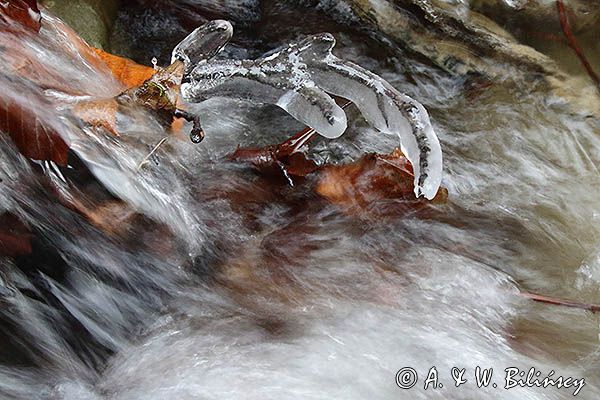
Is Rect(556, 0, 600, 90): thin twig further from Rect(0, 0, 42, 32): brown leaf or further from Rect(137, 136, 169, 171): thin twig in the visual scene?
Rect(0, 0, 42, 32): brown leaf

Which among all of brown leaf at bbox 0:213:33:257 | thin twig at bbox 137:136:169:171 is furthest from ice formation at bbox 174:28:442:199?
brown leaf at bbox 0:213:33:257

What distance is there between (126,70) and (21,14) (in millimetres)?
492

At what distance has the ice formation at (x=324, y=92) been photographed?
210 centimetres

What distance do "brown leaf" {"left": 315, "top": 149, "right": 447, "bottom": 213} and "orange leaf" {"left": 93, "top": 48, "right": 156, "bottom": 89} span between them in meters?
0.85

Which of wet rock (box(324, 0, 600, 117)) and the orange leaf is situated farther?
wet rock (box(324, 0, 600, 117))

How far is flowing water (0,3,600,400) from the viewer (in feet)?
6.55

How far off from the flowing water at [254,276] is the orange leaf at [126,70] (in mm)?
85

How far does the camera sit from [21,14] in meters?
2.38

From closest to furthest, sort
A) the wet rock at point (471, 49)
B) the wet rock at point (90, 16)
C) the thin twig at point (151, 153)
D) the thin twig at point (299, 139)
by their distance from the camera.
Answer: the thin twig at point (151, 153), the thin twig at point (299, 139), the wet rock at point (90, 16), the wet rock at point (471, 49)

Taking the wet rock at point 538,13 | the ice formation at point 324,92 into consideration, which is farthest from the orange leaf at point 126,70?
the wet rock at point 538,13

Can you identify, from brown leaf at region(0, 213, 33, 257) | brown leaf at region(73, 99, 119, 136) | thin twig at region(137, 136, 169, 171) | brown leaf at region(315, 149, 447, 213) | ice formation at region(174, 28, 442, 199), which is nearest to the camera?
brown leaf at region(0, 213, 33, 257)

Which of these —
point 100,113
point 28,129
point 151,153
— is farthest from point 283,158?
point 28,129

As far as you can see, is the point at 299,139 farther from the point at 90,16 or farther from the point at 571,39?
the point at 571,39

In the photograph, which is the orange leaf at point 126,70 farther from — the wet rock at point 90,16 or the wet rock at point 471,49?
the wet rock at point 471,49
